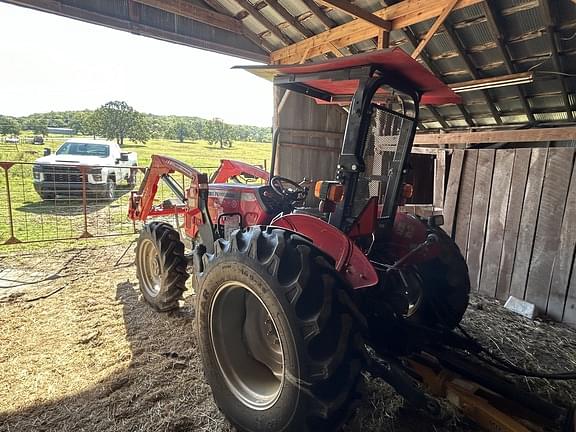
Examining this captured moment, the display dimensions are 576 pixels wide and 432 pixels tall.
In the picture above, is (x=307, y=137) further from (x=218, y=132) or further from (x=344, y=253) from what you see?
(x=218, y=132)

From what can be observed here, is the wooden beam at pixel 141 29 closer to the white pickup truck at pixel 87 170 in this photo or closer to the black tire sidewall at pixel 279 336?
the white pickup truck at pixel 87 170

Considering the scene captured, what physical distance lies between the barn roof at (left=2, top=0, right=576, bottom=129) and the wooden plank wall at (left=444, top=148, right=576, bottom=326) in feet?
3.65

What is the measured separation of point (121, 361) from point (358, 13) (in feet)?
15.8

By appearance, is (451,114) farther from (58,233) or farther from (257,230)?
(58,233)

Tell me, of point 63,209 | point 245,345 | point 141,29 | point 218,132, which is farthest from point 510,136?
point 218,132

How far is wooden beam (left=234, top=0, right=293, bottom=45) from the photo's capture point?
20.7 feet

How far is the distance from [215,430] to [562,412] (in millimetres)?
1622

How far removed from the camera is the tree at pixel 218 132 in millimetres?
24266

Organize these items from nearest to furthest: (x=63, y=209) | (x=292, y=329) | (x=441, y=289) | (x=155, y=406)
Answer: (x=292, y=329) < (x=155, y=406) < (x=441, y=289) < (x=63, y=209)

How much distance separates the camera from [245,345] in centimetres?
204

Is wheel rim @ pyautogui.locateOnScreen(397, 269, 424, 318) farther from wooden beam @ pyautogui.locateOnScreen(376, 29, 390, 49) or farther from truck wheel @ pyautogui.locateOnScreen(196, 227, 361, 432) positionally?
wooden beam @ pyautogui.locateOnScreen(376, 29, 390, 49)

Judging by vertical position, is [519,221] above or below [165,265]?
above

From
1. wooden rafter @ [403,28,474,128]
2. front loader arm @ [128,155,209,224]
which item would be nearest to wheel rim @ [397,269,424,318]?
front loader arm @ [128,155,209,224]

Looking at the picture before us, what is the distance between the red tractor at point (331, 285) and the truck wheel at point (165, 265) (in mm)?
579
